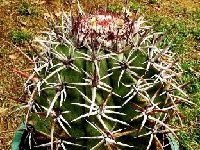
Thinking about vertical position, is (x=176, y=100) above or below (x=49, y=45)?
below

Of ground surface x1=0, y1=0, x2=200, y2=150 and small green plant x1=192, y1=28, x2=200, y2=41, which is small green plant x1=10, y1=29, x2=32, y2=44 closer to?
ground surface x1=0, y1=0, x2=200, y2=150

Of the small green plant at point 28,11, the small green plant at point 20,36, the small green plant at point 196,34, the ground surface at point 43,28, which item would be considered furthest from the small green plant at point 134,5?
the small green plant at point 20,36

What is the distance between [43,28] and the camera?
5.08 meters

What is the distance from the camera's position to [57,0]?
18.9ft

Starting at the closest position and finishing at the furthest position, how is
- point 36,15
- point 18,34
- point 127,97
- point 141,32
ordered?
point 127,97, point 141,32, point 18,34, point 36,15

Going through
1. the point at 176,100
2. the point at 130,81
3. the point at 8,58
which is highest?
the point at 130,81

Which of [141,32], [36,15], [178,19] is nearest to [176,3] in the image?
[178,19]

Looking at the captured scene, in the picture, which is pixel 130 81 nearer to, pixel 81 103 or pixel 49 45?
pixel 81 103

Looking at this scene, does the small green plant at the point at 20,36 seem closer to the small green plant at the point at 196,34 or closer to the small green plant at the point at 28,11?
the small green plant at the point at 28,11

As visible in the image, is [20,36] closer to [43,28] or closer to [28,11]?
[43,28]

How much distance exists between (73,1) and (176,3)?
1309 millimetres

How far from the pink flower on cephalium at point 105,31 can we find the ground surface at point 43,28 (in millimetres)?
1725

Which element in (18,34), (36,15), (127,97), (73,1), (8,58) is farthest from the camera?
(73,1)

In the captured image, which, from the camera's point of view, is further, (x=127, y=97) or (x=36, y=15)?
(x=36, y=15)
